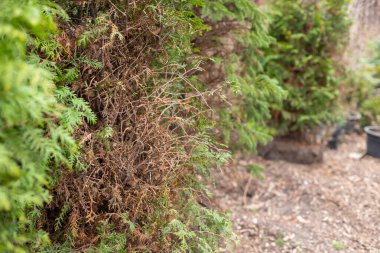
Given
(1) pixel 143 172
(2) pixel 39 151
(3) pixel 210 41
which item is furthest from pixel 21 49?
(3) pixel 210 41

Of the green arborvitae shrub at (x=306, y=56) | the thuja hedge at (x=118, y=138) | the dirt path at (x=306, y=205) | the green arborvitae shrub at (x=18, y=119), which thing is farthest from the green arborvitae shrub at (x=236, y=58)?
the green arborvitae shrub at (x=18, y=119)

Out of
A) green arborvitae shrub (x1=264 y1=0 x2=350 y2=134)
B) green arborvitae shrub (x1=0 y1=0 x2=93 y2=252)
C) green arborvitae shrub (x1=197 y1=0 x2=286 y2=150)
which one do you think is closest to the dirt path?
green arborvitae shrub (x1=197 y1=0 x2=286 y2=150)

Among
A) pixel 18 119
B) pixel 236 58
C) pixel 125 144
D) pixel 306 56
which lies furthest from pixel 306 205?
pixel 18 119

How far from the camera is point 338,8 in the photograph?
4426mm

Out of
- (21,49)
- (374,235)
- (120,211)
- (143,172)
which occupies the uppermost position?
(21,49)

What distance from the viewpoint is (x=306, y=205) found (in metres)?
3.84

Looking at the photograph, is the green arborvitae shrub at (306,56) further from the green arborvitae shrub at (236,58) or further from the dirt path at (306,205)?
the green arborvitae shrub at (236,58)

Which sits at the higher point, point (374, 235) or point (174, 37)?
point (174, 37)

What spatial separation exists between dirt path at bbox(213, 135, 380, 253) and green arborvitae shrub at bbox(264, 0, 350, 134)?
0.79 metres

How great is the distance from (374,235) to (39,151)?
2982 mm

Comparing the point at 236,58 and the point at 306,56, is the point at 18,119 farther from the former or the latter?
the point at 306,56

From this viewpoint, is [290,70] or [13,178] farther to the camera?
[290,70]

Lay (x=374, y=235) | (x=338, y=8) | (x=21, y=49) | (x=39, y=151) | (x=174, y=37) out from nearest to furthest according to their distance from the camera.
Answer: (x=21, y=49) < (x=39, y=151) < (x=174, y=37) < (x=374, y=235) < (x=338, y=8)

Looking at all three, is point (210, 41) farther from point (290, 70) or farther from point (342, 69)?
point (342, 69)
